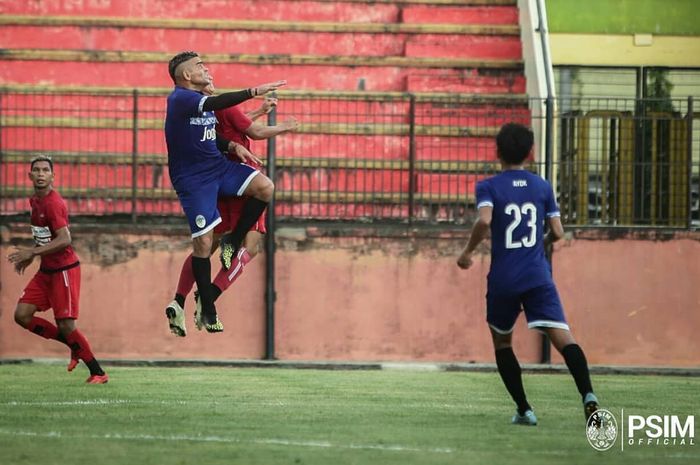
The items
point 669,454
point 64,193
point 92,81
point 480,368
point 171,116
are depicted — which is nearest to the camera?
point 669,454

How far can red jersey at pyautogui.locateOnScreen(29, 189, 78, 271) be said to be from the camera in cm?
1456

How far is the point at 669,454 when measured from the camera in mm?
9312

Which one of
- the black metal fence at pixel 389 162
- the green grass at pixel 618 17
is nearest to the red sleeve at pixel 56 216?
the black metal fence at pixel 389 162

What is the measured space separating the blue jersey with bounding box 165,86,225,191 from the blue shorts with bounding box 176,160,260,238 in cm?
5

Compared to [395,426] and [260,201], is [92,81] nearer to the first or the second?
[260,201]

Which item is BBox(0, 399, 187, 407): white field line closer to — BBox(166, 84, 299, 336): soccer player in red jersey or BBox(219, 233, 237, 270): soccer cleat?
BBox(166, 84, 299, 336): soccer player in red jersey

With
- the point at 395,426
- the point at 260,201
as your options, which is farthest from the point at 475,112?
the point at 395,426

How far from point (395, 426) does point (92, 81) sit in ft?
39.2

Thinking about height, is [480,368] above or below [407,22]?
below

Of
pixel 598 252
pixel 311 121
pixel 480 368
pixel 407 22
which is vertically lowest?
pixel 480 368

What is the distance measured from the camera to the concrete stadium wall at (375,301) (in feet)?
61.9

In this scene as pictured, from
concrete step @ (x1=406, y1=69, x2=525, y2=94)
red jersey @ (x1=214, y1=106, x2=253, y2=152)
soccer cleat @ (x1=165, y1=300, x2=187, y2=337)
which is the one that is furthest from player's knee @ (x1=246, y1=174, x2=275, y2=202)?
concrete step @ (x1=406, y1=69, x2=525, y2=94)

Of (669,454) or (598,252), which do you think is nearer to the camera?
(669,454)

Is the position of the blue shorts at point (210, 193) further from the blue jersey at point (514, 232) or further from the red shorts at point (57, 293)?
the blue jersey at point (514, 232)
